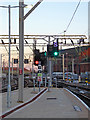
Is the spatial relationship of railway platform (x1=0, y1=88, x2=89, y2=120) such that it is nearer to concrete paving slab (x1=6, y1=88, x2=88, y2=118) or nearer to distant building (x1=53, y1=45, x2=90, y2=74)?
concrete paving slab (x1=6, y1=88, x2=88, y2=118)

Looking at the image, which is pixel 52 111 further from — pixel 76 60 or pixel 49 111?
pixel 76 60

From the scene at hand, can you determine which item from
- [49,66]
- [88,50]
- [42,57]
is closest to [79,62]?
[88,50]

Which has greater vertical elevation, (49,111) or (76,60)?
(76,60)

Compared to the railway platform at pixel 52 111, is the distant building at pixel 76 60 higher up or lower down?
higher up

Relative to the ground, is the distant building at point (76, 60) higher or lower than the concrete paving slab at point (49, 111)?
higher

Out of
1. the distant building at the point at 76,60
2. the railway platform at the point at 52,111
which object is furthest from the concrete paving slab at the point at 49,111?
the distant building at the point at 76,60

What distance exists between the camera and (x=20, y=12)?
20.1m

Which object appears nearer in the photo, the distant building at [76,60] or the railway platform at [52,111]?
the railway platform at [52,111]

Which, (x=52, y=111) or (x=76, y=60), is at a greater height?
(x=76, y=60)

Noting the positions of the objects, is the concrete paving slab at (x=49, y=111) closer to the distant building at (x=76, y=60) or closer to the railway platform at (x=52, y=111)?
the railway platform at (x=52, y=111)

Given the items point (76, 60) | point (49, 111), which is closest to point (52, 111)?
point (49, 111)

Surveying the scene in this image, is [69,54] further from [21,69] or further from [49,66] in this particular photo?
[21,69]

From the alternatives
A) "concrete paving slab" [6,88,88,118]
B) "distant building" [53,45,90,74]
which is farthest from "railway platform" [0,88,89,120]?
"distant building" [53,45,90,74]

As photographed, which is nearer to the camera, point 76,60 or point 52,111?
point 52,111
